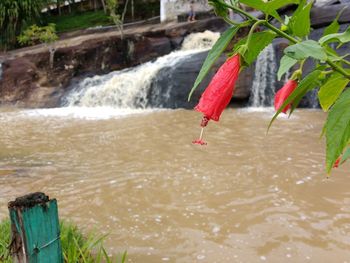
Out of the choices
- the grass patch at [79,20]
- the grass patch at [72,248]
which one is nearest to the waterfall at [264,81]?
the grass patch at [72,248]

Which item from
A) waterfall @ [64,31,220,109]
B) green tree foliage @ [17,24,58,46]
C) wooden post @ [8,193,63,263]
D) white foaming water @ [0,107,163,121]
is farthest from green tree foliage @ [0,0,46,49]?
wooden post @ [8,193,63,263]

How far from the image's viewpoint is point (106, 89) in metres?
11.8

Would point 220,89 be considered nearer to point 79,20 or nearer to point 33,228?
point 33,228

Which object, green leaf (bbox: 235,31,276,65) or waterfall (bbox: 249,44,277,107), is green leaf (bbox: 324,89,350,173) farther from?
waterfall (bbox: 249,44,277,107)

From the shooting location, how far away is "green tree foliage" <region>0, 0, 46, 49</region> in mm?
16844

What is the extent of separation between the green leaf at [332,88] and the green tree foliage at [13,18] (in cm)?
1752

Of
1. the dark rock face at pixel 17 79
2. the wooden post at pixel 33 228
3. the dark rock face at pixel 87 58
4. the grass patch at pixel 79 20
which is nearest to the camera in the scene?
the wooden post at pixel 33 228

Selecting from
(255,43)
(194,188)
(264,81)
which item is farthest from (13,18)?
(255,43)

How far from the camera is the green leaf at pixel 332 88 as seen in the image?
0.80m

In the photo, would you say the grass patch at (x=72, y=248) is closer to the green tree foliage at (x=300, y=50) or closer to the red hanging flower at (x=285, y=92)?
the red hanging flower at (x=285, y=92)

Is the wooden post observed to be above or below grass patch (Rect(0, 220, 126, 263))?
above

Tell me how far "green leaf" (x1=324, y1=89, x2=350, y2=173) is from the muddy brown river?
247 centimetres

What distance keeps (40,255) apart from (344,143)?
1.41 metres

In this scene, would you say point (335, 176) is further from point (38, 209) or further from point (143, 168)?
point (38, 209)
